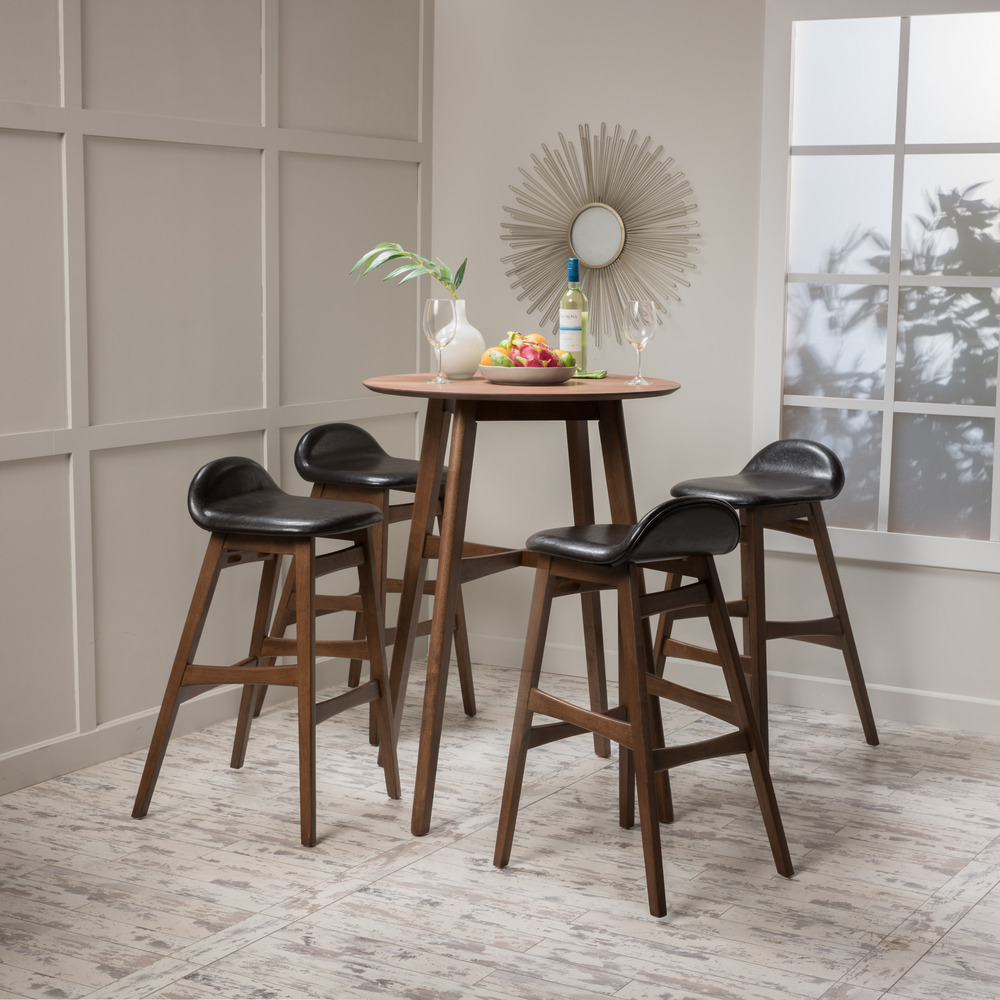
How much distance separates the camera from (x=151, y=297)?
3467mm

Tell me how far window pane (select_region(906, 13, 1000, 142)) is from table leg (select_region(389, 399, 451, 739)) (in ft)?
5.66

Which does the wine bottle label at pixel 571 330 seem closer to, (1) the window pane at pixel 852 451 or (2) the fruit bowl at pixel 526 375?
(2) the fruit bowl at pixel 526 375

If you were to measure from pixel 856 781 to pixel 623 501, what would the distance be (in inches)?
39.6

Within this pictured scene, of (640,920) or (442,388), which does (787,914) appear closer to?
(640,920)

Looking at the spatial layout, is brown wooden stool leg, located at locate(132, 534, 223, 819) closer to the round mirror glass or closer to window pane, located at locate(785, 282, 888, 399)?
the round mirror glass

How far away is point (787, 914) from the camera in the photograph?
8.61 ft

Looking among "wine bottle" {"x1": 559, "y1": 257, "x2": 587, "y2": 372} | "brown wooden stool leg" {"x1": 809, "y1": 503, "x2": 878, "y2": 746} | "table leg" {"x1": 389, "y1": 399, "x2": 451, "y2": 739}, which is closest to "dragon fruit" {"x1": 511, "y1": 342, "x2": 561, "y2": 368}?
"wine bottle" {"x1": 559, "y1": 257, "x2": 587, "y2": 372}

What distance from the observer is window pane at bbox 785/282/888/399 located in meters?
3.91

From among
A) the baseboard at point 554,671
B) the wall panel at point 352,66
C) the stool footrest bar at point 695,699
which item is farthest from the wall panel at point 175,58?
the stool footrest bar at point 695,699

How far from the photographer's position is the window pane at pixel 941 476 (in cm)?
381

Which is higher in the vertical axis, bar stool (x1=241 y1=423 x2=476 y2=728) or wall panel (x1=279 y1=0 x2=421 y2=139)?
wall panel (x1=279 y1=0 x2=421 y2=139)

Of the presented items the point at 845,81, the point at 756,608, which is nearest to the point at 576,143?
the point at 845,81

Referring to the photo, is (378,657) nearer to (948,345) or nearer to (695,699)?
(695,699)

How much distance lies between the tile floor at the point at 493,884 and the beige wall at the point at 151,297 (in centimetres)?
38
